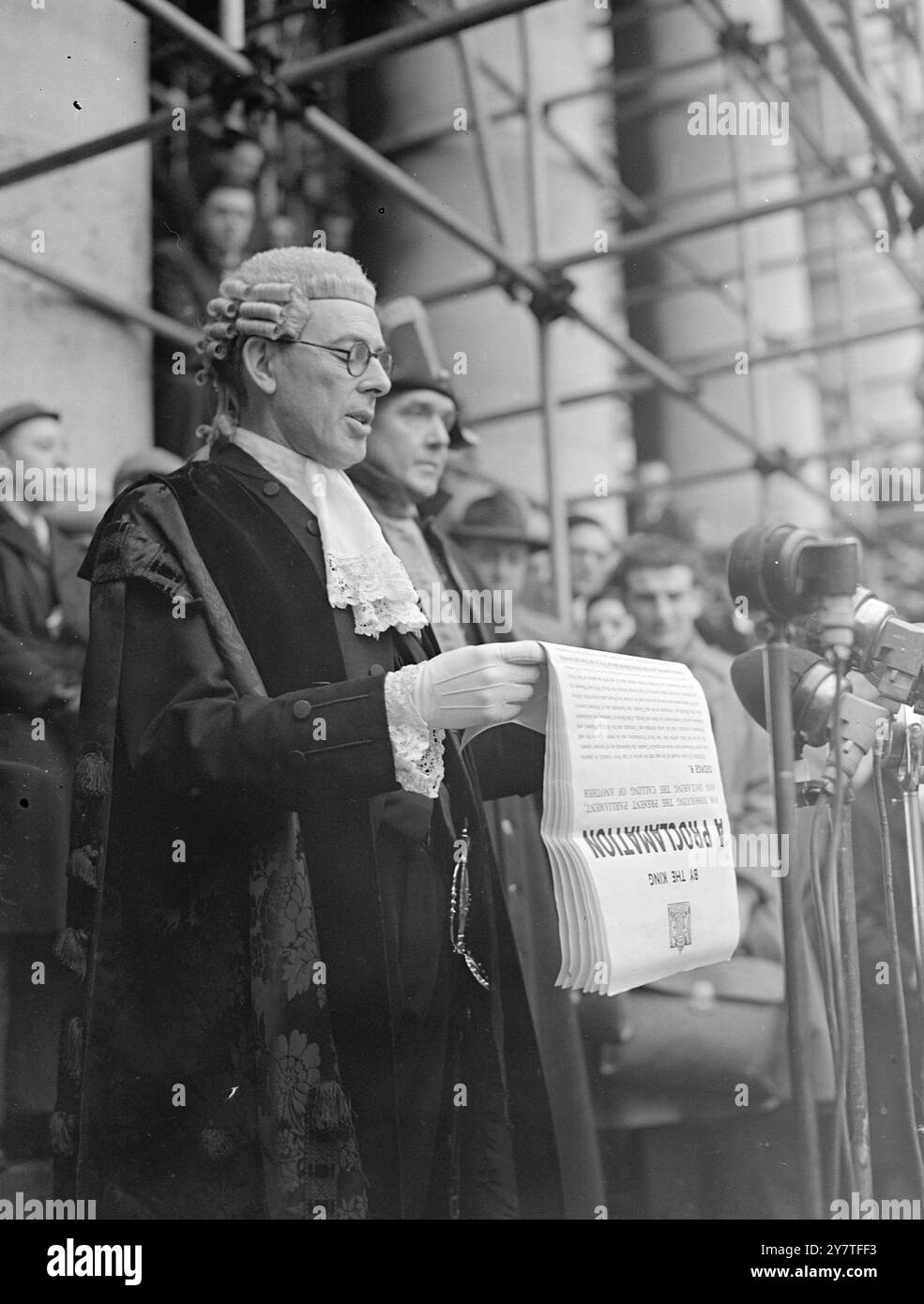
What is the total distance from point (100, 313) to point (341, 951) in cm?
144

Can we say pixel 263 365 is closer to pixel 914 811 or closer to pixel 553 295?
pixel 553 295

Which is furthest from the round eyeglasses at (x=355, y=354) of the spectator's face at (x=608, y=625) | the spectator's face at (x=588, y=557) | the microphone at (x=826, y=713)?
the microphone at (x=826, y=713)

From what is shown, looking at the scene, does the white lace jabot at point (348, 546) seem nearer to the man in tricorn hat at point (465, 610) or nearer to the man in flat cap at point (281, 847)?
the man in flat cap at point (281, 847)

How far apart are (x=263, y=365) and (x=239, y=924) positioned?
3.10ft

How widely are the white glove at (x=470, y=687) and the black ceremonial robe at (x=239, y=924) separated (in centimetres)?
9

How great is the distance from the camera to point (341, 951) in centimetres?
237

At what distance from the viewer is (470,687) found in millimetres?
2199

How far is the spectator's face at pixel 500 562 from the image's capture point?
302 centimetres

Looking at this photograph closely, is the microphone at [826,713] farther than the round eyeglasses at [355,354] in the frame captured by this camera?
Yes

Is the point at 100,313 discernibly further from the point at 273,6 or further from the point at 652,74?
the point at 652,74

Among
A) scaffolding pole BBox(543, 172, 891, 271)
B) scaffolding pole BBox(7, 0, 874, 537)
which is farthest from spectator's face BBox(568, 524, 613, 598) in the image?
scaffolding pole BBox(543, 172, 891, 271)

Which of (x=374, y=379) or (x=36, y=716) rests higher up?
(x=374, y=379)

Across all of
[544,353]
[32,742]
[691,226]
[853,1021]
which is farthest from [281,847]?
[691,226]
